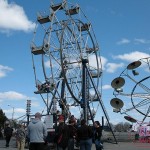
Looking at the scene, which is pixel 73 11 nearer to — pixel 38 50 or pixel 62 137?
pixel 38 50

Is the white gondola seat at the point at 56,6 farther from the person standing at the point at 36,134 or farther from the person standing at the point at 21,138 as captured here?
the person standing at the point at 36,134

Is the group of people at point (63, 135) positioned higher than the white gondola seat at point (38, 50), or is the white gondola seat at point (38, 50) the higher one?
the white gondola seat at point (38, 50)

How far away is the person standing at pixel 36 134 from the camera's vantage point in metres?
9.69

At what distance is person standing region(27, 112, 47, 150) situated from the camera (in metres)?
9.69

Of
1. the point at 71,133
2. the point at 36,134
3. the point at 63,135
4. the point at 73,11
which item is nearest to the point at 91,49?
the point at 73,11

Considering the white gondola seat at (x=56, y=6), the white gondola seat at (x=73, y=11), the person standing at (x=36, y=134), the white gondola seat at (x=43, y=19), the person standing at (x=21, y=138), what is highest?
the white gondola seat at (x=56, y=6)

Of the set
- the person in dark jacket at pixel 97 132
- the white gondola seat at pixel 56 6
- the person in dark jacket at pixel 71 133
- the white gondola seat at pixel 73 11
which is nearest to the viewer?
the person in dark jacket at pixel 71 133

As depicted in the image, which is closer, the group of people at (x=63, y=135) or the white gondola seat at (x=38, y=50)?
the group of people at (x=63, y=135)

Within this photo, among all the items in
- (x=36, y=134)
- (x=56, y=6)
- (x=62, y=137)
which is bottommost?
(x=36, y=134)

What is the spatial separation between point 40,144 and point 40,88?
95.6 feet

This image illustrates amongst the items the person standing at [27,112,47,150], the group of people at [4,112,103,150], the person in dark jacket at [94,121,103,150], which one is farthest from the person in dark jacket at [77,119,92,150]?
the person in dark jacket at [94,121,103,150]

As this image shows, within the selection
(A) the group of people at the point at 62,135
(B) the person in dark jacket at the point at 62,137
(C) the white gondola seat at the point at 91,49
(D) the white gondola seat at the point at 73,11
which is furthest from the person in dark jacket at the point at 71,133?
(D) the white gondola seat at the point at 73,11

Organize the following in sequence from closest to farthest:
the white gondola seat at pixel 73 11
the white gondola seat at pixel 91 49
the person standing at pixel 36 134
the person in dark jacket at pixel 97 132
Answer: the person standing at pixel 36 134 < the person in dark jacket at pixel 97 132 < the white gondola seat at pixel 91 49 < the white gondola seat at pixel 73 11

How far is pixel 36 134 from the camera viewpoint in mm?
9734
